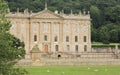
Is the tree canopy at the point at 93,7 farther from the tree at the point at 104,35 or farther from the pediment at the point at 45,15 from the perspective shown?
the pediment at the point at 45,15

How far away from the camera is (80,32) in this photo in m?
71.1

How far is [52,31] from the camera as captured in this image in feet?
230

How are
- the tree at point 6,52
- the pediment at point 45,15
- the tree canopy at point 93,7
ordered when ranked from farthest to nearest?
the tree canopy at point 93,7 < the pediment at point 45,15 < the tree at point 6,52

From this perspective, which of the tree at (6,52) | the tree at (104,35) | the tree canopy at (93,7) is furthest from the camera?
the tree canopy at (93,7)

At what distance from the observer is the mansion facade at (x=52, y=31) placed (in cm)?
6900

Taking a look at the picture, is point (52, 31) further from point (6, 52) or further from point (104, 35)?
point (6, 52)

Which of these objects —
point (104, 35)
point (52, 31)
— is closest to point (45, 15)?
point (52, 31)

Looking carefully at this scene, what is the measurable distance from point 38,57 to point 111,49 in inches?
856

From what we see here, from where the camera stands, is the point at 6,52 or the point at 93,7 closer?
the point at 6,52

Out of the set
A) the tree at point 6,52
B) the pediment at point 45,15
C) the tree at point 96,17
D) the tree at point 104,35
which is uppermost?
the tree at point 6,52

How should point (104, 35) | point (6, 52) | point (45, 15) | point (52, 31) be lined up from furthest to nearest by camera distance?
point (104, 35) → point (52, 31) → point (45, 15) → point (6, 52)

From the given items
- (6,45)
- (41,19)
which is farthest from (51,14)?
(6,45)

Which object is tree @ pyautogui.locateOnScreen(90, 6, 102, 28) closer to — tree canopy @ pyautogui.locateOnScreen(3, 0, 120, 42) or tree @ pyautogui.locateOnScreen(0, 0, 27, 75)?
tree canopy @ pyautogui.locateOnScreen(3, 0, 120, 42)

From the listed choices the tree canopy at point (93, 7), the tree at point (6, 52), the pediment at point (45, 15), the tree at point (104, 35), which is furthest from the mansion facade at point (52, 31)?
the tree at point (6, 52)
